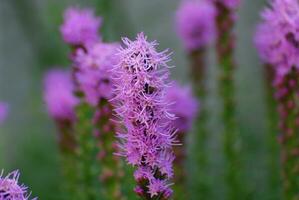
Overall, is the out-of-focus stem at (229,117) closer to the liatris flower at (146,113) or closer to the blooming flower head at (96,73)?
the blooming flower head at (96,73)

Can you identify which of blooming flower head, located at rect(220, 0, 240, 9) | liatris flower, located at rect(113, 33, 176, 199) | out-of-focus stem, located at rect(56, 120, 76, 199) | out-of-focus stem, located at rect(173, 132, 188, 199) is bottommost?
liatris flower, located at rect(113, 33, 176, 199)

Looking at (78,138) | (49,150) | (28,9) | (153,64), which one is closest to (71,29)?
(78,138)

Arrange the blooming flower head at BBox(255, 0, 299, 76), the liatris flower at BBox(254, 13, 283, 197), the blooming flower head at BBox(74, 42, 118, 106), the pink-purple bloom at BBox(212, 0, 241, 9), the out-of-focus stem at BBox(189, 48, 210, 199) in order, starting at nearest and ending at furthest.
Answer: the blooming flower head at BBox(255, 0, 299, 76) → the blooming flower head at BBox(74, 42, 118, 106) → the pink-purple bloom at BBox(212, 0, 241, 9) → the liatris flower at BBox(254, 13, 283, 197) → the out-of-focus stem at BBox(189, 48, 210, 199)

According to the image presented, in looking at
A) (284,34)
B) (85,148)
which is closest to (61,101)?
(85,148)

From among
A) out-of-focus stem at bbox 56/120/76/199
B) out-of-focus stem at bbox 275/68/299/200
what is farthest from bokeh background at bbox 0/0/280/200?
out-of-focus stem at bbox 56/120/76/199

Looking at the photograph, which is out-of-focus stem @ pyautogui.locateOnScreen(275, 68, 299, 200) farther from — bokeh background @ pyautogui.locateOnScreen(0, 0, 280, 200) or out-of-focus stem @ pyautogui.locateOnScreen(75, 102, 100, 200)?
out-of-focus stem @ pyautogui.locateOnScreen(75, 102, 100, 200)

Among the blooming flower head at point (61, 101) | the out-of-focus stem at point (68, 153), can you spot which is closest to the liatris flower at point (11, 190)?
the blooming flower head at point (61, 101)

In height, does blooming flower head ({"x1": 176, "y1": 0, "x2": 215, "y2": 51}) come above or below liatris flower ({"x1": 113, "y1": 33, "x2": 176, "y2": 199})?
above
